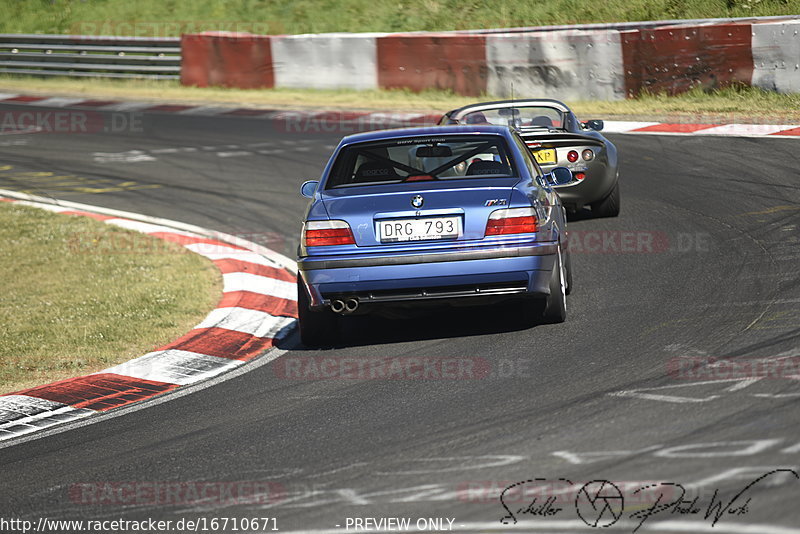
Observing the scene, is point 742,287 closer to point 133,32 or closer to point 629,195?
point 629,195

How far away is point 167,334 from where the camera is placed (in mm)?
8234

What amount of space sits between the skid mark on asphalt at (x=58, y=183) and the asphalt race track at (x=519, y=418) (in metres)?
7.31

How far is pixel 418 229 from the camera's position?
6.75 m

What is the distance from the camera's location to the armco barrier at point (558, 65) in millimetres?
18266

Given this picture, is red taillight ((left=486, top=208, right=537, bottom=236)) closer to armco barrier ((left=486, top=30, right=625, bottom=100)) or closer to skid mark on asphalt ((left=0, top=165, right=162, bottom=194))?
skid mark on asphalt ((left=0, top=165, right=162, bottom=194))

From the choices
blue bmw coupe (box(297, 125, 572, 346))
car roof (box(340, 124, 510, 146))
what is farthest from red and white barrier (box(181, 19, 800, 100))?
blue bmw coupe (box(297, 125, 572, 346))

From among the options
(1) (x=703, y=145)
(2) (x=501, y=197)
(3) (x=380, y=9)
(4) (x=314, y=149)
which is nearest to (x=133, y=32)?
(3) (x=380, y=9)

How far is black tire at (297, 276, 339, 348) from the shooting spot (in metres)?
7.24

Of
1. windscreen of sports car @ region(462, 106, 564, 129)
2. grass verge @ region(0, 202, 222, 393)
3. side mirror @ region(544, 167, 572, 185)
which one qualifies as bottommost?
grass verge @ region(0, 202, 222, 393)

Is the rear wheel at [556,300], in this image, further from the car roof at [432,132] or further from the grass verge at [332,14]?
the grass verge at [332,14]
